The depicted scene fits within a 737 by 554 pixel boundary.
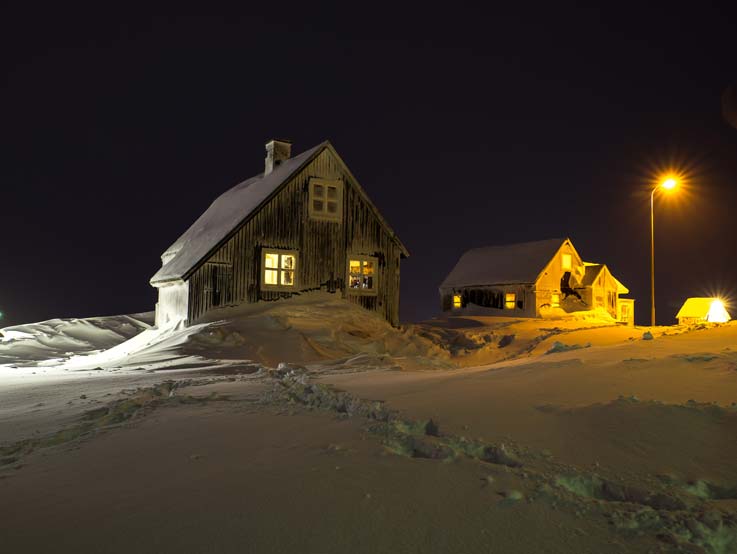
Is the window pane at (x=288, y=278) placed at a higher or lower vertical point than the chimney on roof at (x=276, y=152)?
lower

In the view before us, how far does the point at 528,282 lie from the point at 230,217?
79.0ft

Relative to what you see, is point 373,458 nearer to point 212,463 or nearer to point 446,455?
point 446,455

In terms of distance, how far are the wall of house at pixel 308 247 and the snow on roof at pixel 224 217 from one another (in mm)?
344

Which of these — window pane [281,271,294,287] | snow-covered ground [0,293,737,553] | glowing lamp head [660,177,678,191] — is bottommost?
snow-covered ground [0,293,737,553]

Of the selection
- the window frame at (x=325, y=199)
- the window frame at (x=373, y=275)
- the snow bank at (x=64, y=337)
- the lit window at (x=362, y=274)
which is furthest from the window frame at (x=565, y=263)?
the snow bank at (x=64, y=337)

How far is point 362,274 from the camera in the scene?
2303cm

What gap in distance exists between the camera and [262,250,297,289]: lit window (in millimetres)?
21172

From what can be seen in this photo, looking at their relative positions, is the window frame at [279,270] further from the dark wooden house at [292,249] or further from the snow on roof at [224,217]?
the snow on roof at [224,217]

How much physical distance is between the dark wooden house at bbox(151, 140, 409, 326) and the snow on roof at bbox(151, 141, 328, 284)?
57 mm

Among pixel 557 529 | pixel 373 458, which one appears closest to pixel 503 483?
pixel 557 529

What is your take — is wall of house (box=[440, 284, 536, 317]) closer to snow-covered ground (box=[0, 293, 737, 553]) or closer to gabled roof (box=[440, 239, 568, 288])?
gabled roof (box=[440, 239, 568, 288])

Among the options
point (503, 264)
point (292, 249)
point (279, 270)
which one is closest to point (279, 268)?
point (279, 270)

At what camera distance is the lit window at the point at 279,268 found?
21172 millimetres

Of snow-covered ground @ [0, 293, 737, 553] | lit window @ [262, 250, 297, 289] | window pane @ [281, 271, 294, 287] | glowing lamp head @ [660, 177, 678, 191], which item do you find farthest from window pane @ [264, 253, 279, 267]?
glowing lamp head @ [660, 177, 678, 191]
